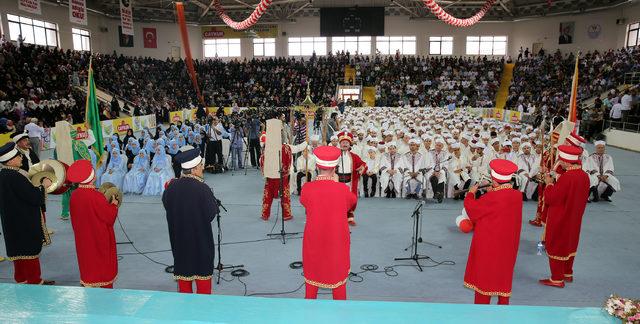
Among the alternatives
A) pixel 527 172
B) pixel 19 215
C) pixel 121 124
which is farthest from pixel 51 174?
pixel 121 124

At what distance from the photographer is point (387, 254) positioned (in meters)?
5.97

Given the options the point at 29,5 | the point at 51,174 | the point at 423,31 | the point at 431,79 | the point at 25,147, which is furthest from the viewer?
the point at 423,31

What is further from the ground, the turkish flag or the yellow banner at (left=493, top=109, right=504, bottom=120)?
the turkish flag

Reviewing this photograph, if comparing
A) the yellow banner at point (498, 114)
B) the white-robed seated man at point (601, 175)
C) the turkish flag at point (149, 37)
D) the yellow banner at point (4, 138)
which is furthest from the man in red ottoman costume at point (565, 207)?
the turkish flag at point (149, 37)

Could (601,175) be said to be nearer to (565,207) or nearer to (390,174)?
(390,174)

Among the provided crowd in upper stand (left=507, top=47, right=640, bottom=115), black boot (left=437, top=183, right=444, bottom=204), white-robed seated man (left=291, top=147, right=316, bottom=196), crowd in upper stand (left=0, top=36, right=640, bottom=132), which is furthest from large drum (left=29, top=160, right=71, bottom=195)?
crowd in upper stand (left=507, top=47, right=640, bottom=115)

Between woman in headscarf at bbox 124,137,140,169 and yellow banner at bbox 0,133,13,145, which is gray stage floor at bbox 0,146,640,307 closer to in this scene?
woman in headscarf at bbox 124,137,140,169

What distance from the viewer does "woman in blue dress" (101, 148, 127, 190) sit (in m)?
9.30

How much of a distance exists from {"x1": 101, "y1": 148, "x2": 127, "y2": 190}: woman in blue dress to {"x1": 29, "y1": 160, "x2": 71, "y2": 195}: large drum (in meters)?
4.38

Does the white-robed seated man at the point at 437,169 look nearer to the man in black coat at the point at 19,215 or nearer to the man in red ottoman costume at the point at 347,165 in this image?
the man in red ottoman costume at the point at 347,165

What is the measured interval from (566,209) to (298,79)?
27.8 m

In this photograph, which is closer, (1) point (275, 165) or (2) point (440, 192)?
(1) point (275, 165)

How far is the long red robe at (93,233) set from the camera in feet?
12.6

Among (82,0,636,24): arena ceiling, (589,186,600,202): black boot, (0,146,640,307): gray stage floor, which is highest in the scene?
(82,0,636,24): arena ceiling
